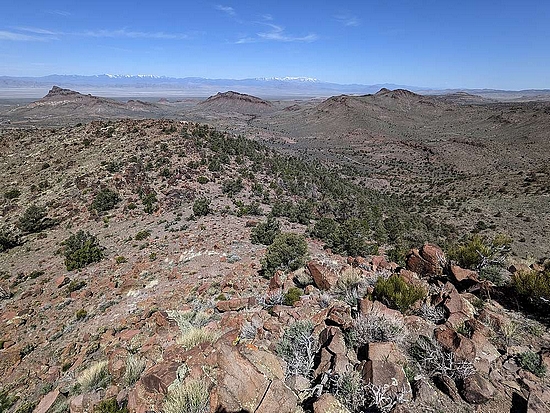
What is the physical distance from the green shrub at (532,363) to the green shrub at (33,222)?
22512 millimetres

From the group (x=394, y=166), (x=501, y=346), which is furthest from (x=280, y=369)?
(x=394, y=166)

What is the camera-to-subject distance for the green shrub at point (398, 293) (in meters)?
6.43

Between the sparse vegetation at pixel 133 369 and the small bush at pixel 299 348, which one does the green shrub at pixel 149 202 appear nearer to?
the sparse vegetation at pixel 133 369

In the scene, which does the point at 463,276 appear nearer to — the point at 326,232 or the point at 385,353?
the point at 385,353

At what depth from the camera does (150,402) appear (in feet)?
15.4

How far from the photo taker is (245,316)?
669 centimetres

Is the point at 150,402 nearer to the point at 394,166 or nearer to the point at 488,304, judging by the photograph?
the point at 488,304

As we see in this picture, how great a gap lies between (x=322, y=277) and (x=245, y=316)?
2427 mm

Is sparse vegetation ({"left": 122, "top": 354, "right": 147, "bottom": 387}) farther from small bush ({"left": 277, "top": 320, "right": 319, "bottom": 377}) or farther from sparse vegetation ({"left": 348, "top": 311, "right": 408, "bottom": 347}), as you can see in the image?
sparse vegetation ({"left": 348, "top": 311, "right": 408, "bottom": 347})

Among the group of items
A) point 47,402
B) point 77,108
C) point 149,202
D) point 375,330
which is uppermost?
A: point 375,330

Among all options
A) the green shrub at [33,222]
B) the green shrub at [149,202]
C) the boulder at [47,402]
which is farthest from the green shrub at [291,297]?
the green shrub at [33,222]

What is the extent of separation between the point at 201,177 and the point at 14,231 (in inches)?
458

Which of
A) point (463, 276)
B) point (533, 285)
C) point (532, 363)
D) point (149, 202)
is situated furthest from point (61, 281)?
point (533, 285)

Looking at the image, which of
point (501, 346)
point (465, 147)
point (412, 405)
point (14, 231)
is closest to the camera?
point (412, 405)
